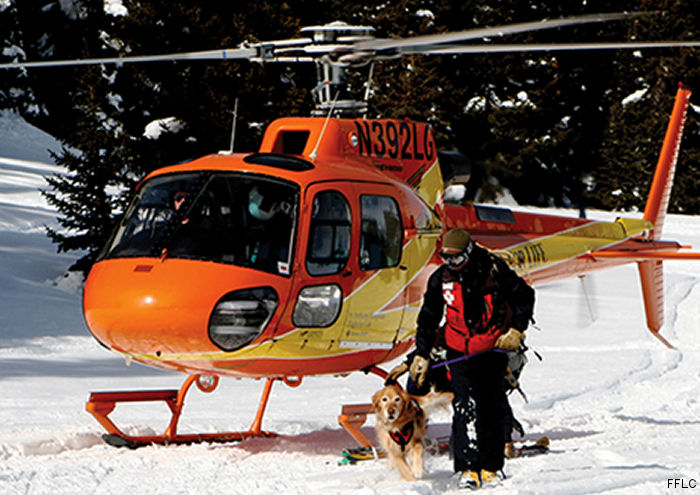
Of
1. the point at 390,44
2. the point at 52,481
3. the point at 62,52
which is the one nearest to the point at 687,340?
the point at 390,44

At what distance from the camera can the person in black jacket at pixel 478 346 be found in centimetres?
595

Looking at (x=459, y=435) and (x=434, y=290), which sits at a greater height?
(x=434, y=290)

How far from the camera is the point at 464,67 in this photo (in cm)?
4259

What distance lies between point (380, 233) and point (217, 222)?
1.44 metres

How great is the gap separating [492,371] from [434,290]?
25.1 inches

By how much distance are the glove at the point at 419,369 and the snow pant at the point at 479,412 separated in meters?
0.20

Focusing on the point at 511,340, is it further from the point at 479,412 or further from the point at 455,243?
the point at 455,243

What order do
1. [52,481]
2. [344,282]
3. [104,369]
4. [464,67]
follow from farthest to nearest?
1. [464,67]
2. [104,369]
3. [344,282]
4. [52,481]

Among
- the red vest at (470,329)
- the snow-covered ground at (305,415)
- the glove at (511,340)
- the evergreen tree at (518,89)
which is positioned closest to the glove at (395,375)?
the red vest at (470,329)

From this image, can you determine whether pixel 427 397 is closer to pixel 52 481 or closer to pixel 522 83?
pixel 52 481

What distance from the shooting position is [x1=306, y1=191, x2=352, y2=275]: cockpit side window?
6875 mm

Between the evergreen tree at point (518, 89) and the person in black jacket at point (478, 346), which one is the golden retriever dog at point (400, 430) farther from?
the evergreen tree at point (518, 89)

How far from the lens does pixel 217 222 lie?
6.63 meters

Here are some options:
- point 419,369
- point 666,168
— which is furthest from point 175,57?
point 666,168
